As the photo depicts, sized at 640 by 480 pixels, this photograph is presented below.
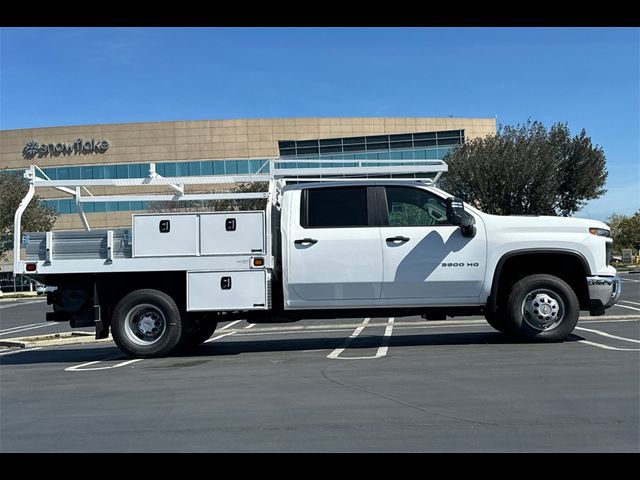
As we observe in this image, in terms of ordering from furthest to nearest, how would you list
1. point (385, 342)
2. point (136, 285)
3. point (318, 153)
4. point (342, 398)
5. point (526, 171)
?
point (318, 153) < point (526, 171) < point (385, 342) < point (136, 285) < point (342, 398)

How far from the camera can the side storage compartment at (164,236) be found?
A: 9070mm

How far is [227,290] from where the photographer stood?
9.04 metres

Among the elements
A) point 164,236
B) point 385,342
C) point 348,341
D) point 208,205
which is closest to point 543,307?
point 385,342

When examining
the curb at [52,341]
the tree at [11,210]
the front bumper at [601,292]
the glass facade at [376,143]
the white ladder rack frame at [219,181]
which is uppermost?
the glass facade at [376,143]

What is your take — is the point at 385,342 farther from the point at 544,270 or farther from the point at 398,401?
the point at 398,401

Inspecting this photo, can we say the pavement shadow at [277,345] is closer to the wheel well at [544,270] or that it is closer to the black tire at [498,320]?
the black tire at [498,320]

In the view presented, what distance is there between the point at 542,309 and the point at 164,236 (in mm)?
5279

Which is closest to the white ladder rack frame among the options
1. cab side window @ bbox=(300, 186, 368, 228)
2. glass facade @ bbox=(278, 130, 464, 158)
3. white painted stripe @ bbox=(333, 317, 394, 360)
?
cab side window @ bbox=(300, 186, 368, 228)

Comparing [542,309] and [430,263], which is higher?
[430,263]

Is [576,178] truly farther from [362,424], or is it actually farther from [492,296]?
[362,424]

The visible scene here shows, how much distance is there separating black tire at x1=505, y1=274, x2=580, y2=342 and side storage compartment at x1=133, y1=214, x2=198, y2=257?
446cm

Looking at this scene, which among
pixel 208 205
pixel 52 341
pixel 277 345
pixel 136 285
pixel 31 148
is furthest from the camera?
pixel 31 148

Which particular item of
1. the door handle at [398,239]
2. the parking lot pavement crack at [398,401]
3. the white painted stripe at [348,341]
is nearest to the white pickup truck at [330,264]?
the door handle at [398,239]

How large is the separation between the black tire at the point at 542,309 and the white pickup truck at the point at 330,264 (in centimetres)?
1
